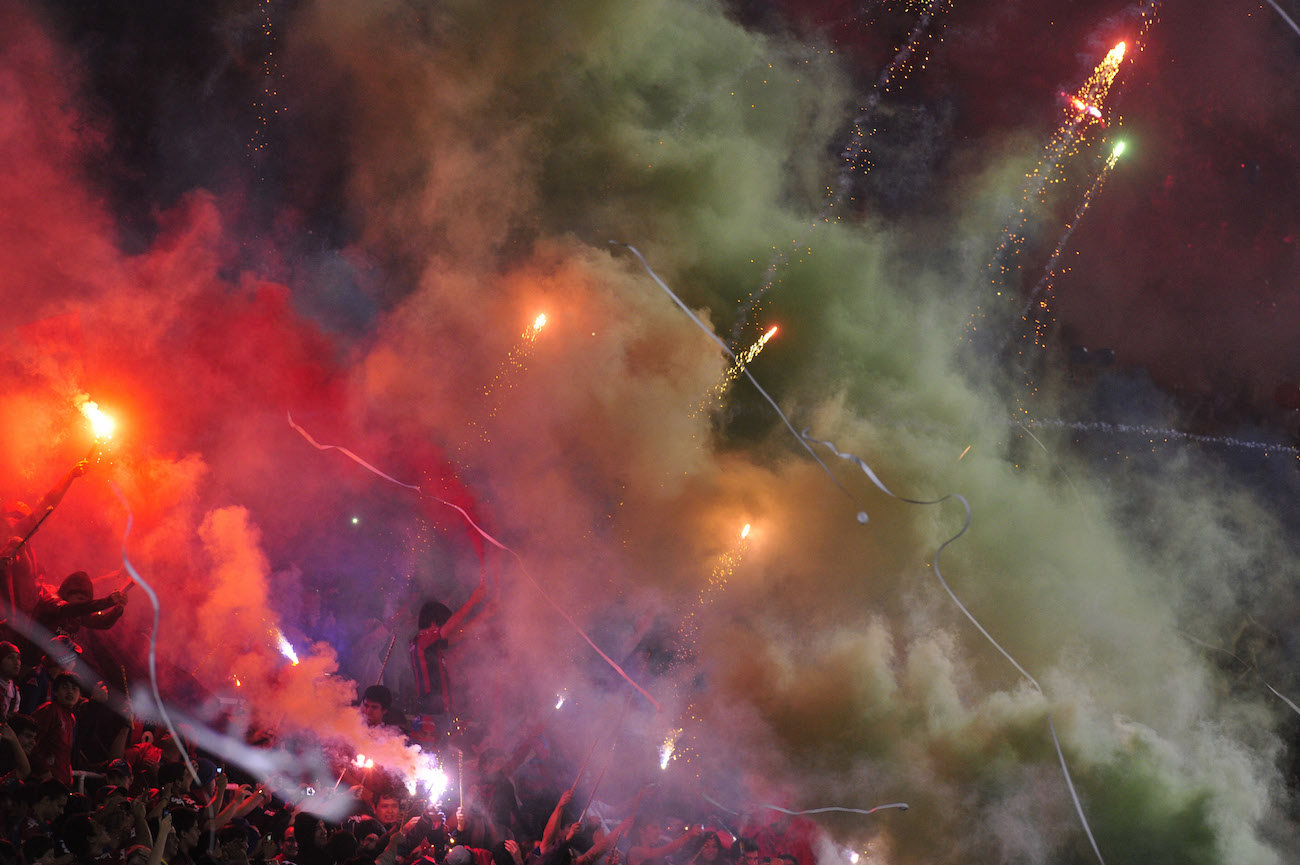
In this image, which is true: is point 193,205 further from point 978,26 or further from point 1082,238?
point 1082,238

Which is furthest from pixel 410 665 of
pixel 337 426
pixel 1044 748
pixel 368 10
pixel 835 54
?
pixel 835 54

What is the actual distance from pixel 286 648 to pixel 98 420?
7.43 feet

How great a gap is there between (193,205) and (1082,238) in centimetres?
791

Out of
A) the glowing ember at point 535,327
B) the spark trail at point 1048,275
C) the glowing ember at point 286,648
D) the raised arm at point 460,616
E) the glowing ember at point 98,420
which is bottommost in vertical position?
the glowing ember at point 286,648

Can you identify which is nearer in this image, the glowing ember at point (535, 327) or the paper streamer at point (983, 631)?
the paper streamer at point (983, 631)

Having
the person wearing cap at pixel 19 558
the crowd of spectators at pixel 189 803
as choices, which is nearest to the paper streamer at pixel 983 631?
the crowd of spectators at pixel 189 803

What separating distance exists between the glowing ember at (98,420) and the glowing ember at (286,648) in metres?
2.01

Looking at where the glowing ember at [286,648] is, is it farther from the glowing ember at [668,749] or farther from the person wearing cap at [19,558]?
the glowing ember at [668,749]

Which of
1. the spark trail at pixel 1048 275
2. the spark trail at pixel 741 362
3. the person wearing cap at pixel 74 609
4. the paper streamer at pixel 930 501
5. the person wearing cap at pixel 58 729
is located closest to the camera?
the person wearing cap at pixel 58 729

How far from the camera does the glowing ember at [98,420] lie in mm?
5984

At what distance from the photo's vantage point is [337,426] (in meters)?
7.00

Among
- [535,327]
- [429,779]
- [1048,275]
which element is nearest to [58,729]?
[429,779]

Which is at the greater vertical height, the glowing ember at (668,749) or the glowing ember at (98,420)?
the glowing ember at (98,420)

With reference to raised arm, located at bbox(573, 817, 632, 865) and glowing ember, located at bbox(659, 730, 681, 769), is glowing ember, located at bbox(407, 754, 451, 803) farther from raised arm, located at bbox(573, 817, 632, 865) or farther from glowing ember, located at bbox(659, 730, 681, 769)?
glowing ember, located at bbox(659, 730, 681, 769)
